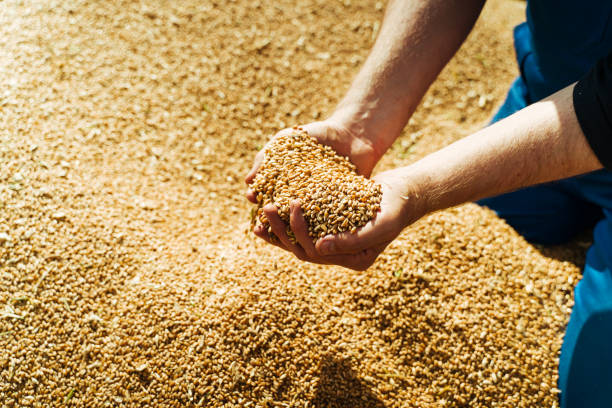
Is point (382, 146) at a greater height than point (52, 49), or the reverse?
point (382, 146)

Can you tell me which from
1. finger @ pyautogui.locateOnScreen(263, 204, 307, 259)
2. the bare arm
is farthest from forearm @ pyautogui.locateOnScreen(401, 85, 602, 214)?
finger @ pyautogui.locateOnScreen(263, 204, 307, 259)

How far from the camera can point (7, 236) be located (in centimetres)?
206

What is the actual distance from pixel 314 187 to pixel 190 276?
80 cm

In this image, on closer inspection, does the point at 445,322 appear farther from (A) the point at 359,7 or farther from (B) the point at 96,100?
(A) the point at 359,7

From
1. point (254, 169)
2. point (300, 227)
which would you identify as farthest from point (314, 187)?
point (254, 169)

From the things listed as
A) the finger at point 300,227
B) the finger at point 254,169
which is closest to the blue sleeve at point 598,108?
the finger at point 300,227

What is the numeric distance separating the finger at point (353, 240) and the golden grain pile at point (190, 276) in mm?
504

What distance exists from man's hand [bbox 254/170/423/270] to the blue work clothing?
971 millimetres

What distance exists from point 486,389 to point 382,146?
3.88 feet

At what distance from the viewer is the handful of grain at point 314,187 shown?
168cm

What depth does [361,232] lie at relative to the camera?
1635 millimetres

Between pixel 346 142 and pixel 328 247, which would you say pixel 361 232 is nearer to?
pixel 328 247

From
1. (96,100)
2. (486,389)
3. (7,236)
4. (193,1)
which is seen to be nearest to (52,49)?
(96,100)

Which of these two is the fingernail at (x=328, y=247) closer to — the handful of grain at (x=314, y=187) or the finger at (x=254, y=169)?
the handful of grain at (x=314, y=187)
